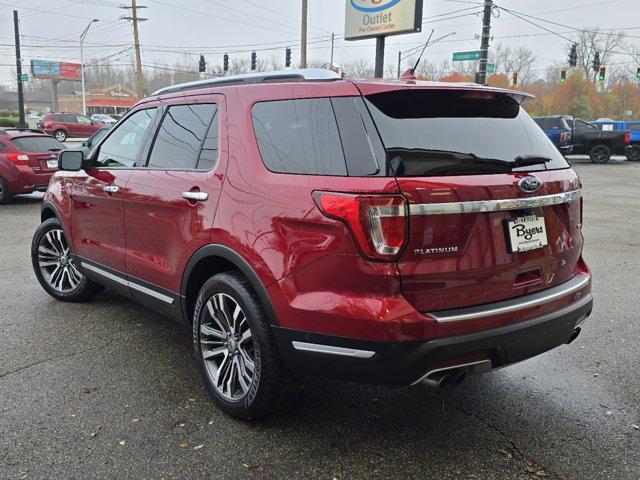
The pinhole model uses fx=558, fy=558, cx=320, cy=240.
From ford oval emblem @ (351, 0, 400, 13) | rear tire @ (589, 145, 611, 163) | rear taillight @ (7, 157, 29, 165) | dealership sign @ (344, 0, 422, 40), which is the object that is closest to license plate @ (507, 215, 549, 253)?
rear taillight @ (7, 157, 29, 165)

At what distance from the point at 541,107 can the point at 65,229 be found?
6545 centimetres

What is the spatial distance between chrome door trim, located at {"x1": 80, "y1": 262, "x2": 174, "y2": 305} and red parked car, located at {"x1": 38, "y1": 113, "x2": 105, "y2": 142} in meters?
35.4

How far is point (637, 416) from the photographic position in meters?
3.15

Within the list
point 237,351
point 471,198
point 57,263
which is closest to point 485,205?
point 471,198

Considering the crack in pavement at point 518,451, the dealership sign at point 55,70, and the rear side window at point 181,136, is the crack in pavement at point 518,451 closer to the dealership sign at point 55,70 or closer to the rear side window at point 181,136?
the rear side window at point 181,136

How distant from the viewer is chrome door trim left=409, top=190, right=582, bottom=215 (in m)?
2.39

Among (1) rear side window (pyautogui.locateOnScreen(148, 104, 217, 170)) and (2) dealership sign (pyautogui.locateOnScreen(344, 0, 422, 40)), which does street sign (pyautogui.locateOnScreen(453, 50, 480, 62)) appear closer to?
(2) dealership sign (pyautogui.locateOnScreen(344, 0, 422, 40))

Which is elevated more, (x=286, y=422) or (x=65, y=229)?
(x=65, y=229)

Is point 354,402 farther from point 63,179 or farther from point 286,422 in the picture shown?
point 63,179

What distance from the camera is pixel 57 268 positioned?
202 inches

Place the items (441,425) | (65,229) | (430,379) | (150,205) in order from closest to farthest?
(430,379) < (441,425) < (150,205) < (65,229)

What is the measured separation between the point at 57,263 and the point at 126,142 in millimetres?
1710

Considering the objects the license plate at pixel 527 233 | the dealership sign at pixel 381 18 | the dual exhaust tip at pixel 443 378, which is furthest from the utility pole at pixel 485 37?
the dual exhaust tip at pixel 443 378

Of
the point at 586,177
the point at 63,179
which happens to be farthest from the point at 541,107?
the point at 63,179
